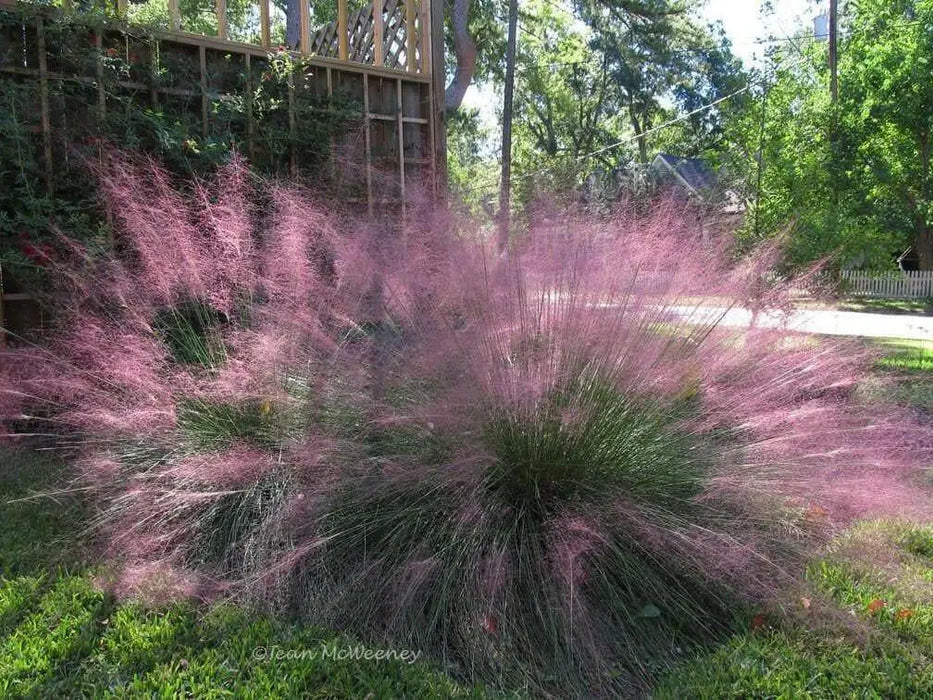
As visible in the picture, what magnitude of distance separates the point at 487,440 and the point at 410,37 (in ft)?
18.8

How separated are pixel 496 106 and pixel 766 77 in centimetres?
1304

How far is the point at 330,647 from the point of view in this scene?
222cm

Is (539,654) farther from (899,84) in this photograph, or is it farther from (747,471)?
(899,84)

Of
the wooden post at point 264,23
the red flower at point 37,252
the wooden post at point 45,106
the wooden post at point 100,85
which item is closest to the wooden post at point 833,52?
the wooden post at point 264,23

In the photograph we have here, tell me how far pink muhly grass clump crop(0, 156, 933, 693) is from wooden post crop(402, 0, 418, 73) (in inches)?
173

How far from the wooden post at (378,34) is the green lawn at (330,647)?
18.3ft

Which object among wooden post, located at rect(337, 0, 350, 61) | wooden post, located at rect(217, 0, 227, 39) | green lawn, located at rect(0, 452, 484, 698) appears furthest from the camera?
wooden post, located at rect(337, 0, 350, 61)

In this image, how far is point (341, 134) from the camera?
21.1 feet

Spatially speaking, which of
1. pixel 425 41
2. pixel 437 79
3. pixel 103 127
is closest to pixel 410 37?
pixel 425 41

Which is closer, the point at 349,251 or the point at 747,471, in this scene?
the point at 747,471

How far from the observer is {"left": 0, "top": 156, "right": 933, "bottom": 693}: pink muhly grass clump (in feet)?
7.79

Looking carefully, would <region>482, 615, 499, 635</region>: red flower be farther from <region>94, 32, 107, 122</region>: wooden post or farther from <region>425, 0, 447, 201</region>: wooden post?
<region>425, 0, 447, 201</region>: wooden post

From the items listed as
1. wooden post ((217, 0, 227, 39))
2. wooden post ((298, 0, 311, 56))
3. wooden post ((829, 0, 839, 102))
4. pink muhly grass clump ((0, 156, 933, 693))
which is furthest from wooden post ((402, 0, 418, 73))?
wooden post ((829, 0, 839, 102))

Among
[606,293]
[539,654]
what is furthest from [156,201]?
[539,654]
